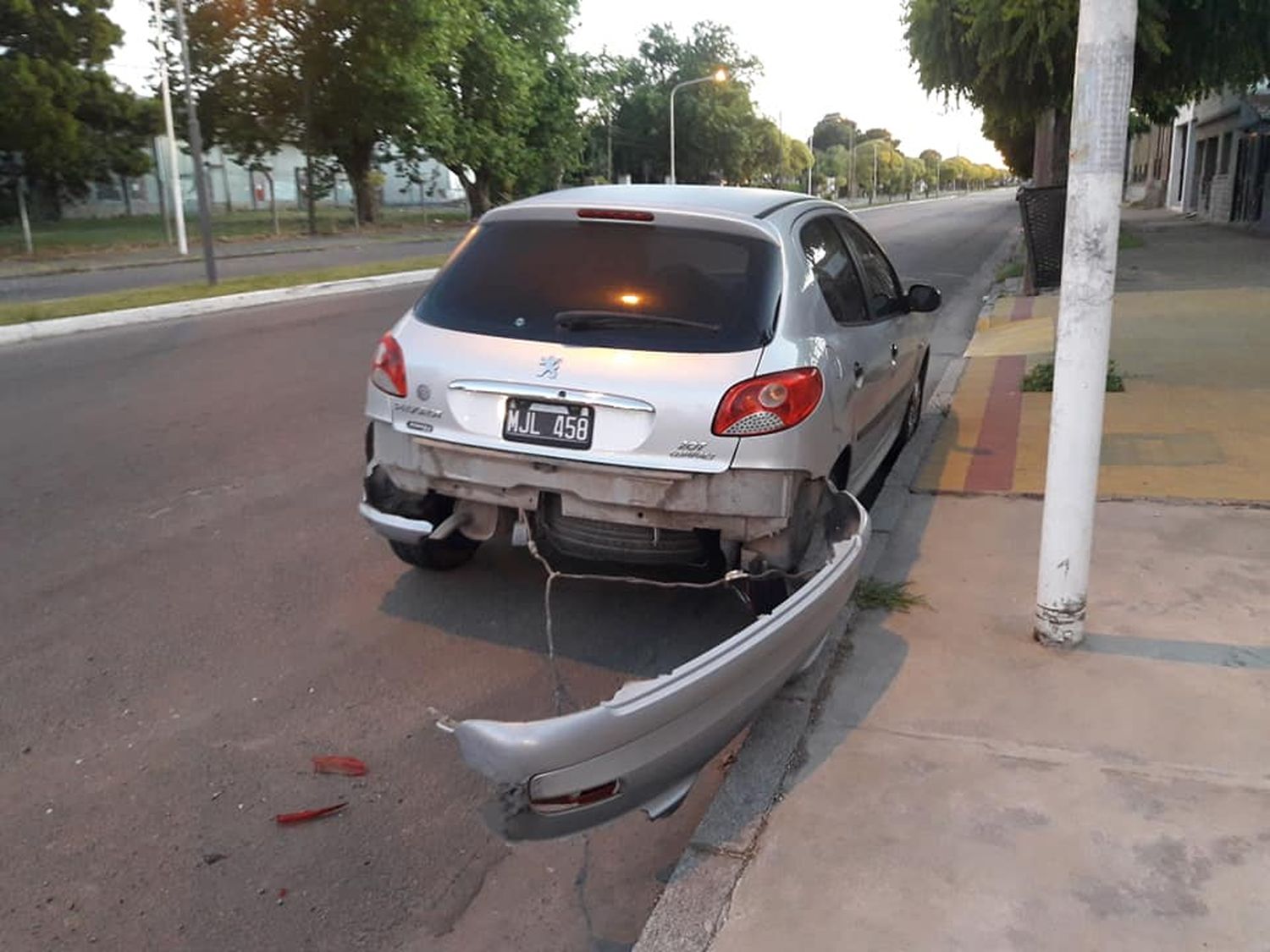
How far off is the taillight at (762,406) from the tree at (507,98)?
3330 centimetres

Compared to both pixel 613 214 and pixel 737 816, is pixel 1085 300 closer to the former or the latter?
pixel 613 214

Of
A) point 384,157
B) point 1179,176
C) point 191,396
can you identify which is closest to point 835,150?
point 1179,176

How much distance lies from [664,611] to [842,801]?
166 cm

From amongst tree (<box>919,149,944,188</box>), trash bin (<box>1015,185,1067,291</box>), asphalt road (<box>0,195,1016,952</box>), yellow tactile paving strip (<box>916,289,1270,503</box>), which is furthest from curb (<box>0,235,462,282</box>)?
tree (<box>919,149,944,188</box>)

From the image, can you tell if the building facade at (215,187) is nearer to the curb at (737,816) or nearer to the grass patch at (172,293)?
the grass patch at (172,293)

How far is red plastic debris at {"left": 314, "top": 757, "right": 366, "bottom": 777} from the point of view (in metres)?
3.48

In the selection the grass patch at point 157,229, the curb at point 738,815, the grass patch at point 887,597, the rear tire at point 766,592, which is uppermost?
the grass patch at point 157,229

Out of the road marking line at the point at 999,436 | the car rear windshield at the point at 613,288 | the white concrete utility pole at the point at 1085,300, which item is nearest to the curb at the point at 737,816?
the white concrete utility pole at the point at 1085,300

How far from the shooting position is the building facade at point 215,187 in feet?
123

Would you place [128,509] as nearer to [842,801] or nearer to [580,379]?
[580,379]

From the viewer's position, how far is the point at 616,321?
A: 401 cm

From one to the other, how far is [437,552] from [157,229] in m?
34.2

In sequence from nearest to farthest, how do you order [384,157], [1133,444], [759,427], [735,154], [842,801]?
[842,801] < [759,427] < [1133,444] < [384,157] < [735,154]

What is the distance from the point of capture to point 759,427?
3811 millimetres
